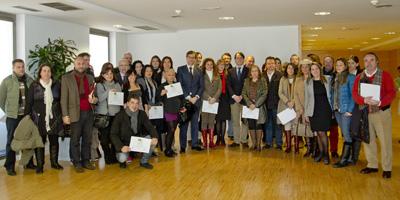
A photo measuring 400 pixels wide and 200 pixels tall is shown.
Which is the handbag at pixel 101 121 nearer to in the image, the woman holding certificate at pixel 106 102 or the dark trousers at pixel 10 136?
the woman holding certificate at pixel 106 102

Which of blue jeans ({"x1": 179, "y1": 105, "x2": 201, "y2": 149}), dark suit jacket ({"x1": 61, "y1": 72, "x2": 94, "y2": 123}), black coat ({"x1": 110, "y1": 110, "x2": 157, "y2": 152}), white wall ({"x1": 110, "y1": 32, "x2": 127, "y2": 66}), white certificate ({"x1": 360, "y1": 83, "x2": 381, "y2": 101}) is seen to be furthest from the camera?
white wall ({"x1": 110, "y1": 32, "x2": 127, "y2": 66})

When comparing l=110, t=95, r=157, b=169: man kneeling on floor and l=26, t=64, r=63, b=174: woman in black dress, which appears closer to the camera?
l=26, t=64, r=63, b=174: woman in black dress

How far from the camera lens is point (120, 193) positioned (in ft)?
14.8

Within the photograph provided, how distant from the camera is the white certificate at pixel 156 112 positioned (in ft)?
20.7

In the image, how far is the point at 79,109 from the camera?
17.9 ft

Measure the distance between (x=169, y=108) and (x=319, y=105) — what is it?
2.20m

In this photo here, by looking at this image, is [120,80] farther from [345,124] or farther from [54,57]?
[345,124]

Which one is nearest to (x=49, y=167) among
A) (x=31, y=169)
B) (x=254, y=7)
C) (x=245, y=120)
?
(x=31, y=169)

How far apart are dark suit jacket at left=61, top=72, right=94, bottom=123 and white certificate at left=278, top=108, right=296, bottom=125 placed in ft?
9.77

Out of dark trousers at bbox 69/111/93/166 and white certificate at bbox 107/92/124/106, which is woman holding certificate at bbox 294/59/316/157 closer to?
white certificate at bbox 107/92/124/106

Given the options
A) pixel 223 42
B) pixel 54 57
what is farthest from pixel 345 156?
pixel 223 42

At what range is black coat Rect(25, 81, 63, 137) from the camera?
536 centimetres

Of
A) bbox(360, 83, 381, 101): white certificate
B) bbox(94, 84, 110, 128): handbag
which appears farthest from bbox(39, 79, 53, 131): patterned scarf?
bbox(360, 83, 381, 101): white certificate

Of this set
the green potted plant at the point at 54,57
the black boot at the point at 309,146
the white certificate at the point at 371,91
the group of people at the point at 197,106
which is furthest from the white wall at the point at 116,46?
the white certificate at the point at 371,91
